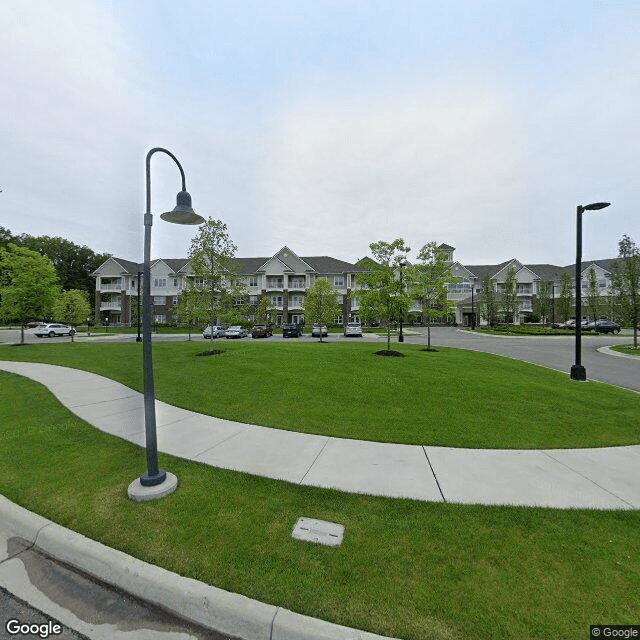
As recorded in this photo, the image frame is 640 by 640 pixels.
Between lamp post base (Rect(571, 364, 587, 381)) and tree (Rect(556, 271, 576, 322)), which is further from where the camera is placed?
tree (Rect(556, 271, 576, 322))

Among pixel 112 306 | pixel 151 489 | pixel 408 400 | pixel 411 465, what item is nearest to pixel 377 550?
pixel 411 465

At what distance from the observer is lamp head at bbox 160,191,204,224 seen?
14.0 feet

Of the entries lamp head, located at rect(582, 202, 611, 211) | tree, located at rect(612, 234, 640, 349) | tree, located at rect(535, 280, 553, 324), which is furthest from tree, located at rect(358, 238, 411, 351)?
tree, located at rect(535, 280, 553, 324)

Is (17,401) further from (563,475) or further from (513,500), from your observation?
(563,475)

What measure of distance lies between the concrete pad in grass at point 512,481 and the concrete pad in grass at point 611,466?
139 millimetres

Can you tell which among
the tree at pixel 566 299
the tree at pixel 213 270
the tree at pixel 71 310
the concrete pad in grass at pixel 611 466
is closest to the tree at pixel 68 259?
the tree at pixel 71 310

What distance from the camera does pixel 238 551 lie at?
289cm

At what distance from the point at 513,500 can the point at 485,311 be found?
48.9m

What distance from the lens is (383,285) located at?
15.5 m

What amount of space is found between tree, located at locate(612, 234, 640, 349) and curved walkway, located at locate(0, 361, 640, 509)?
25.2 meters

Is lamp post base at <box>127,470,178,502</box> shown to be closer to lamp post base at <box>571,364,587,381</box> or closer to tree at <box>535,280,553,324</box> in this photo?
lamp post base at <box>571,364,587,381</box>

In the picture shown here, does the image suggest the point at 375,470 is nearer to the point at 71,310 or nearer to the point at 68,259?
the point at 71,310

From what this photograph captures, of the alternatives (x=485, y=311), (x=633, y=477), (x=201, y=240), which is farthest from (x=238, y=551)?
(x=485, y=311)

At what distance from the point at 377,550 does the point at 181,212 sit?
4.75m
